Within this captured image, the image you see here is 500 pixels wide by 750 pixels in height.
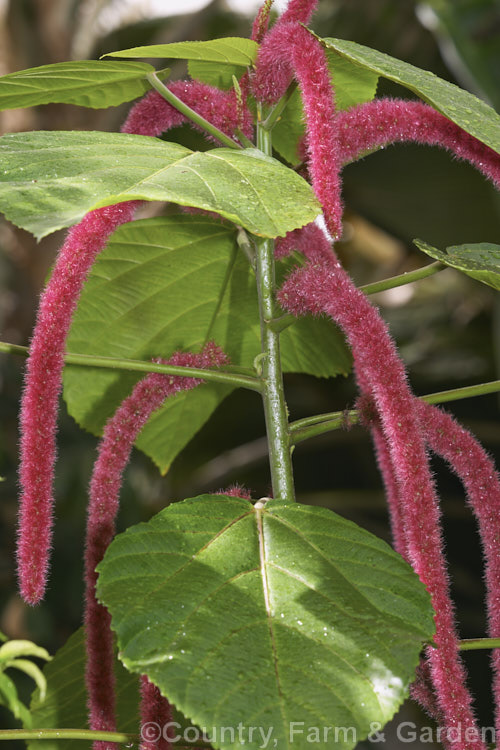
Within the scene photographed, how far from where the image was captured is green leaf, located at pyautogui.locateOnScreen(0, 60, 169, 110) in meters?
0.62

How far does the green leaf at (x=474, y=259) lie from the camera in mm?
562

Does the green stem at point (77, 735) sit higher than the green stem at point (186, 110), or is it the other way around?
the green stem at point (186, 110)

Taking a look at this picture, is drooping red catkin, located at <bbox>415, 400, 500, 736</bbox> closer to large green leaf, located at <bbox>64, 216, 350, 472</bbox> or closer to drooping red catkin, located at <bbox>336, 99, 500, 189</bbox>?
drooping red catkin, located at <bbox>336, 99, 500, 189</bbox>

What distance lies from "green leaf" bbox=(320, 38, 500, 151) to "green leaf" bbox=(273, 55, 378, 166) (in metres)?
0.12

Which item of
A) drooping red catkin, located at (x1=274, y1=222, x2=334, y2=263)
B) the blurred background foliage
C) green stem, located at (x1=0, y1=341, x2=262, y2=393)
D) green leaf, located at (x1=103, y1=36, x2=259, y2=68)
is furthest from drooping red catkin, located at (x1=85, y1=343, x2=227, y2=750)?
the blurred background foliage

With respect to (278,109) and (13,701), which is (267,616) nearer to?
(13,701)

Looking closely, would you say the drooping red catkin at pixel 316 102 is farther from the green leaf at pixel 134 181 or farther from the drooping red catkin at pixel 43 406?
the drooping red catkin at pixel 43 406

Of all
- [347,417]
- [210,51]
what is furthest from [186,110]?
[347,417]

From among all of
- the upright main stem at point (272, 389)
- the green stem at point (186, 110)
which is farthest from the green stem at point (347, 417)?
the green stem at point (186, 110)

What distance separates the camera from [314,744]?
17.1 inches

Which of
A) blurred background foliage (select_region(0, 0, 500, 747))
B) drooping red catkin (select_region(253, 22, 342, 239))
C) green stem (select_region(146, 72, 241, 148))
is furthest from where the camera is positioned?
blurred background foliage (select_region(0, 0, 500, 747))

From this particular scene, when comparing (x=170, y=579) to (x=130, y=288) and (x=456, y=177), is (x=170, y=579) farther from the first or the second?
(x=456, y=177)

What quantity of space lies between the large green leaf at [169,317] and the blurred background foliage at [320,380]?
60.0 inches

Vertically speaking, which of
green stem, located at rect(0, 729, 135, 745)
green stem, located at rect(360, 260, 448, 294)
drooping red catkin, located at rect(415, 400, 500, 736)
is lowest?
green stem, located at rect(0, 729, 135, 745)
